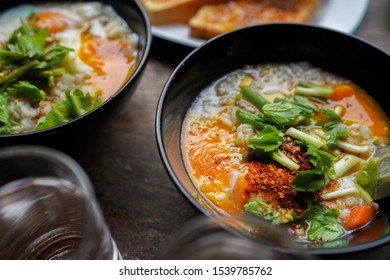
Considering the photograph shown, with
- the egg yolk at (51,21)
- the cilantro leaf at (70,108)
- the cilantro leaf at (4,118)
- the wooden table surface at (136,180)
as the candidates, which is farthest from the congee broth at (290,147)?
the egg yolk at (51,21)

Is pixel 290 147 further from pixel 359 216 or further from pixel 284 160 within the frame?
pixel 359 216

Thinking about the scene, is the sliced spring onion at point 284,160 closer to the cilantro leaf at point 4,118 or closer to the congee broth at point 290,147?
the congee broth at point 290,147

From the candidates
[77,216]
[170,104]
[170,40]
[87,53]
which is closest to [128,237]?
[77,216]

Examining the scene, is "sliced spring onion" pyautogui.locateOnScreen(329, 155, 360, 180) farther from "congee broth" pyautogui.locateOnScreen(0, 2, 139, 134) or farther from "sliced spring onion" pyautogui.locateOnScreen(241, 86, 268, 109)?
A: "congee broth" pyautogui.locateOnScreen(0, 2, 139, 134)

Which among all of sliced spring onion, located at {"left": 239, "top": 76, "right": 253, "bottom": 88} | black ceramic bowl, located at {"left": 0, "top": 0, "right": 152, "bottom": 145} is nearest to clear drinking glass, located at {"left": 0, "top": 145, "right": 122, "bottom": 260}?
black ceramic bowl, located at {"left": 0, "top": 0, "right": 152, "bottom": 145}

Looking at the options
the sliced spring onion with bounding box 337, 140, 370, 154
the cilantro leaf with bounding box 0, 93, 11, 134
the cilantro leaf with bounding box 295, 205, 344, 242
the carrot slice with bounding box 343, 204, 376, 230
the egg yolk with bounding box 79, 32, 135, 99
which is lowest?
the cilantro leaf with bounding box 0, 93, 11, 134
